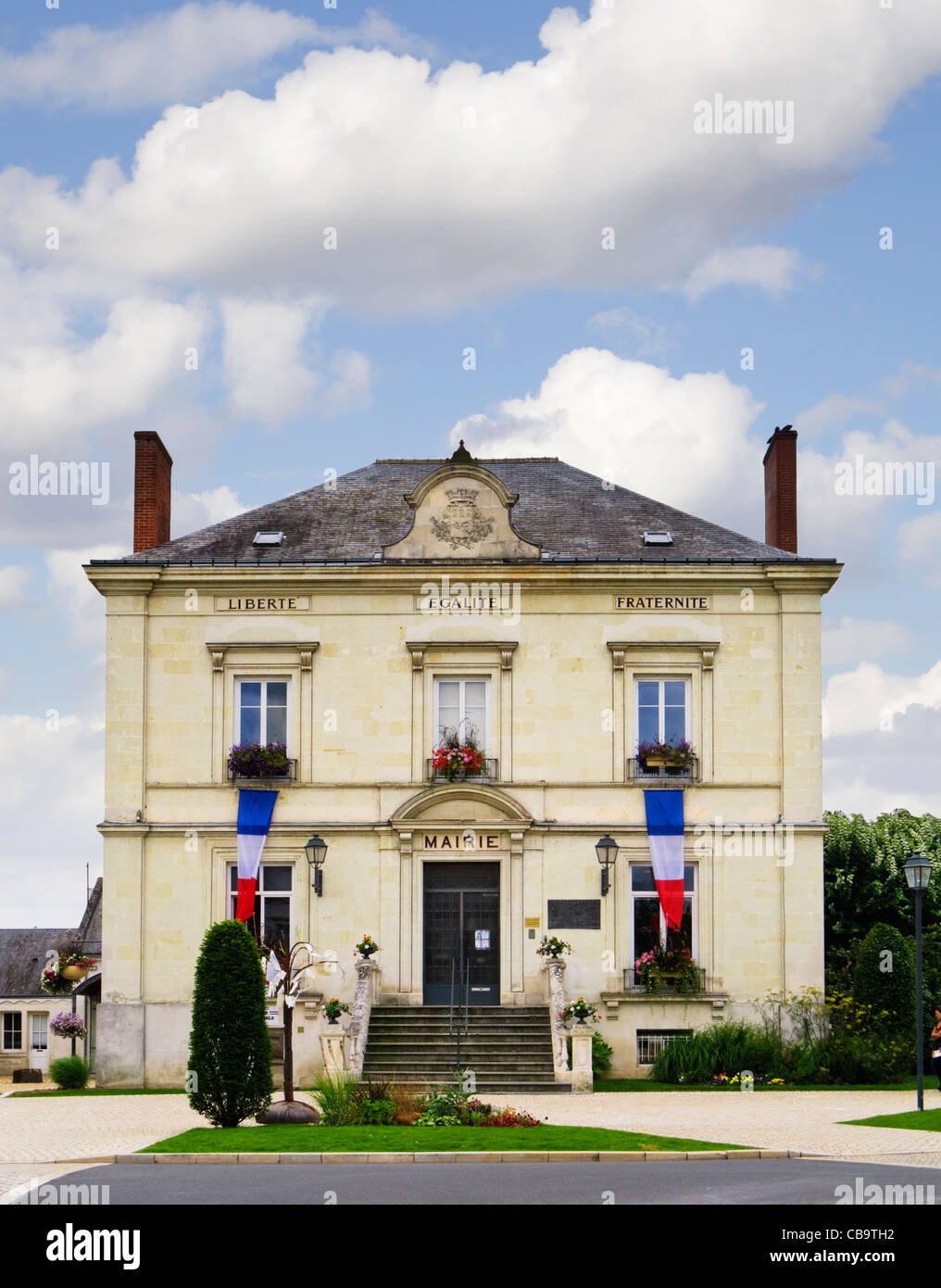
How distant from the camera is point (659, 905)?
30.1 metres

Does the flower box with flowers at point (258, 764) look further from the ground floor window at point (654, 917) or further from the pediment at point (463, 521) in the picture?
the ground floor window at point (654, 917)

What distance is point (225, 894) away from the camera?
30266 mm

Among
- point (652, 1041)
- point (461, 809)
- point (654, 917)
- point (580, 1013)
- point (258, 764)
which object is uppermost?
point (258, 764)

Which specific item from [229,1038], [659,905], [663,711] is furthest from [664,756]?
[229,1038]

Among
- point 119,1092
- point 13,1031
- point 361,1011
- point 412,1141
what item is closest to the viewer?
point 412,1141

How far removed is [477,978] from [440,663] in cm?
575

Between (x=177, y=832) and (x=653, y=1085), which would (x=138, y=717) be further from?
(x=653, y=1085)

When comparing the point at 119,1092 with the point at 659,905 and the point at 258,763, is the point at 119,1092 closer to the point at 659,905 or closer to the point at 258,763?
the point at 258,763

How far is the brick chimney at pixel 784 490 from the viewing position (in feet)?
107

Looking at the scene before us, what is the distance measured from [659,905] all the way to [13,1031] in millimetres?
36432

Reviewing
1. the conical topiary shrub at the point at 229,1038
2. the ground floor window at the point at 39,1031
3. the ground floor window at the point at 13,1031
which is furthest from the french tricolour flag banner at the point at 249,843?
the ground floor window at the point at 13,1031

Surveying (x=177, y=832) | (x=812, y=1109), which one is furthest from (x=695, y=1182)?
(x=177, y=832)

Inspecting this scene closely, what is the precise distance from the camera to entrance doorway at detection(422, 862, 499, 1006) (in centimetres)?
3009
